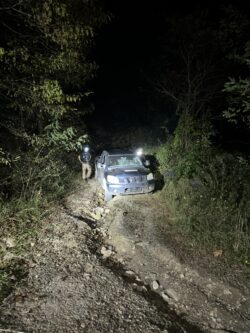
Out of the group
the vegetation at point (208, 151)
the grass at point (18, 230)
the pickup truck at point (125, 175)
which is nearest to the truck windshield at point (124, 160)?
the pickup truck at point (125, 175)

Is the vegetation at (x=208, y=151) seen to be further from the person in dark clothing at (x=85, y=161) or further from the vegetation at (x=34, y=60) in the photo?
the vegetation at (x=34, y=60)

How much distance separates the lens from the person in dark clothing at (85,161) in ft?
42.1

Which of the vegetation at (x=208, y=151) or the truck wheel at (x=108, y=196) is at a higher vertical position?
the vegetation at (x=208, y=151)

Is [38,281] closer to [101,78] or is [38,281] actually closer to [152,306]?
[152,306]

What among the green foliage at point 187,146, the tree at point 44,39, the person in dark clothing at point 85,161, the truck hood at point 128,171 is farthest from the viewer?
the person in dark clothing at point 85,161

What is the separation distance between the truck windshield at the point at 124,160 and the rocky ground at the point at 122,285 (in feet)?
9.40

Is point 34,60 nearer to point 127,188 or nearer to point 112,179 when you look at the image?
point 112,179

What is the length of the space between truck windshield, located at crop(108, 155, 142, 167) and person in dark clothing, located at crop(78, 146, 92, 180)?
1.45 metres

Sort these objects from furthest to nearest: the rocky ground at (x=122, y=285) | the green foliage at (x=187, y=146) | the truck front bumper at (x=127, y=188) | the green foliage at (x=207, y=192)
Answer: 1. the green foliage at (x=187, y=146)
2. the truck front bumper at (x=127, y=188)
3. the green foliage at (x=207, y=192)
4. the rocky ground at (x=122, y=285)

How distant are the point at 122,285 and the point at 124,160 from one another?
19.4 feet

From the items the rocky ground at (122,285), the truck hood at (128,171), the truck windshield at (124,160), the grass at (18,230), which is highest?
the truck windshield at (124,160)

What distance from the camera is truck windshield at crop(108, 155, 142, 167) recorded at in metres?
11.6

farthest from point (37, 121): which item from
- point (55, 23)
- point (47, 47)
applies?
point (55, 23)

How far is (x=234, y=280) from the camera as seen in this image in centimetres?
659
